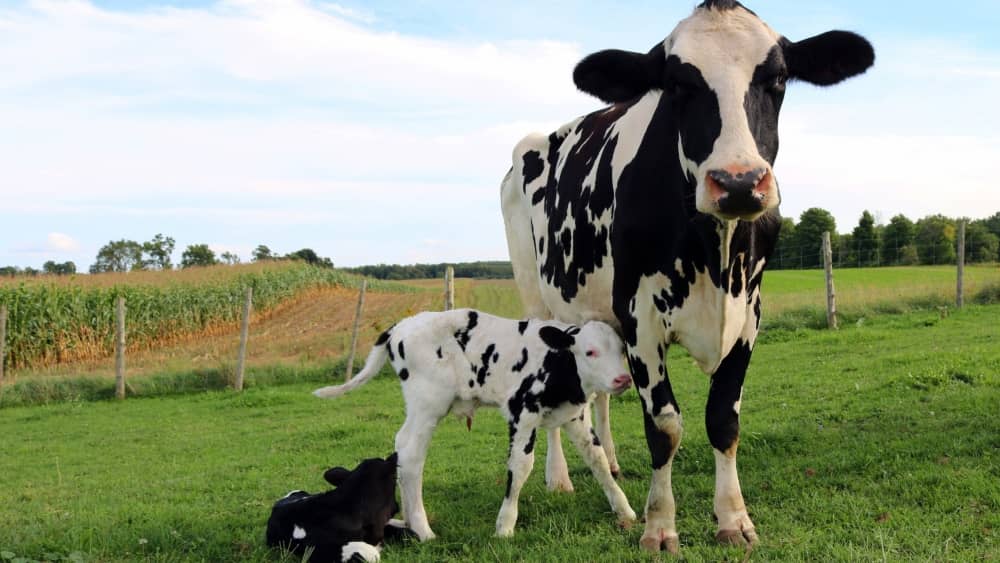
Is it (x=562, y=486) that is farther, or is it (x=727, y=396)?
(x=562, y=486)

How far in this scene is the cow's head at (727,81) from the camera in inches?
151

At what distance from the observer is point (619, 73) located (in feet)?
16.6

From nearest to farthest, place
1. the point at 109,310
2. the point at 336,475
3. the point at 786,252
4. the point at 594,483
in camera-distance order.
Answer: the point at 336,475
the point at 594,483
the point at 109,310
the point at 786,252

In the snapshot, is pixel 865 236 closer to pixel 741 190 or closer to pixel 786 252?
pixel 786 252

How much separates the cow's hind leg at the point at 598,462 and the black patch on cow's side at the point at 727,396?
90 cm

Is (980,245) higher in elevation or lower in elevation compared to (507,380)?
higher

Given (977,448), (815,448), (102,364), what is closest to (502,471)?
(815,448)

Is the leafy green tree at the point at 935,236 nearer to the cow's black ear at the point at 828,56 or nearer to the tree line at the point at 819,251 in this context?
the tree line at the point at 819,251

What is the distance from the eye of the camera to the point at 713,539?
5238 millimetres

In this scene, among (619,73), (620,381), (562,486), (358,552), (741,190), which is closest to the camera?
(741,190)

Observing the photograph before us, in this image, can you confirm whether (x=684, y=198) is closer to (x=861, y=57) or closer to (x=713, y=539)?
(x=861, y=57)

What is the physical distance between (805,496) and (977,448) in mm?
1764

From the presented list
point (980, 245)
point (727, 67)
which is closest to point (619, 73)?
point (727, 67)

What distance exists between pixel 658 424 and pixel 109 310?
79.2 ft
